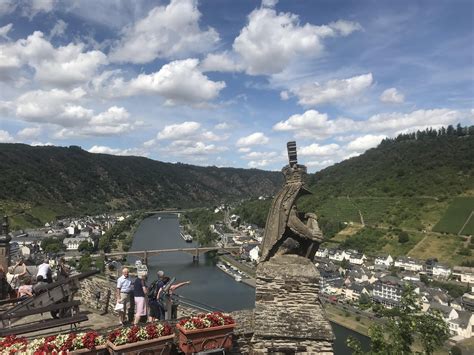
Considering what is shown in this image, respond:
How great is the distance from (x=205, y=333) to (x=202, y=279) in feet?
207

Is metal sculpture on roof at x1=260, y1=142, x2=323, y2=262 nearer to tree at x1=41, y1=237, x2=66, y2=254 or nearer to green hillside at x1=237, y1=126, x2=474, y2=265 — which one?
green hillside at x1=237, y1=126, x2=474, y2=265

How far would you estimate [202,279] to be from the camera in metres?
66.3

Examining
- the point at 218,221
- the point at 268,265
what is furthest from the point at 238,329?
the point at 218,221

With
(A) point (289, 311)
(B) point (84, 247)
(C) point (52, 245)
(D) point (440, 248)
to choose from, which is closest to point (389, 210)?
(D) point (440, 248)

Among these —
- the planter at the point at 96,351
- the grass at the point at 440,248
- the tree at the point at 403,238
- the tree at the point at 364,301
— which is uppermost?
the planter at the point at 96,351

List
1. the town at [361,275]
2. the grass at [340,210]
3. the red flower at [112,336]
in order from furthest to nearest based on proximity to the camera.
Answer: the grass at [340,210] → the town at [361,275] → the red flower at [112,336]

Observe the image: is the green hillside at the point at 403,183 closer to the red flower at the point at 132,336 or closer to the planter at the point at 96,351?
the red flower at the point at 132,336

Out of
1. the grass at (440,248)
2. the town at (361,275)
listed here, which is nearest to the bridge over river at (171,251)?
the town at (361,275)

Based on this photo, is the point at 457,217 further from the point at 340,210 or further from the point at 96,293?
the point at 96,293

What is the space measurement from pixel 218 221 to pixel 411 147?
78.4 m

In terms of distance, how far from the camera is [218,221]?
14950 centimetres

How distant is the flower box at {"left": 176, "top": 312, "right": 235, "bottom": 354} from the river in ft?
67.6

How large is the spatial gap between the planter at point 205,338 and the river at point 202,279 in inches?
811

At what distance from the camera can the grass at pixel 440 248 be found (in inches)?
2908
